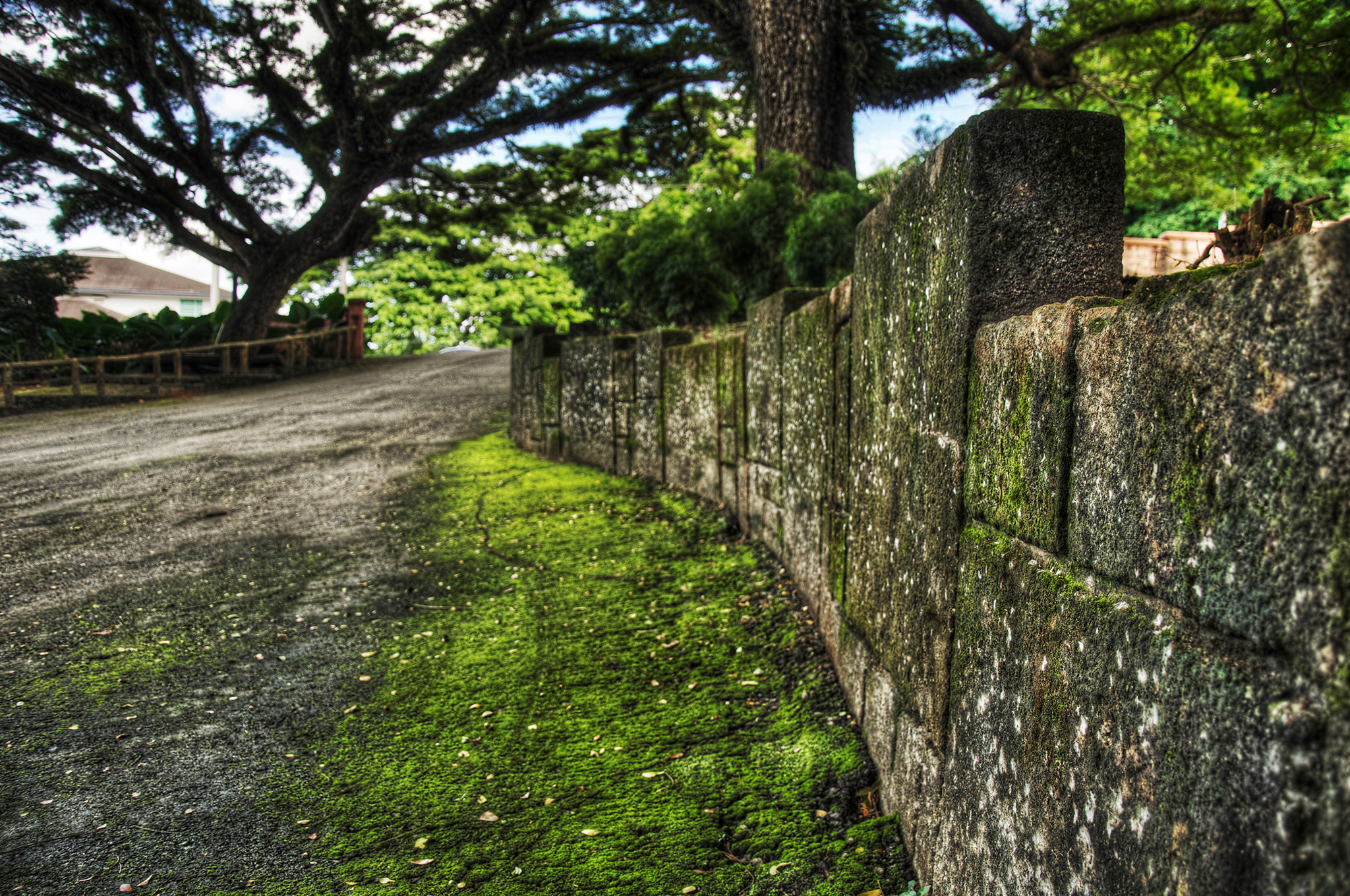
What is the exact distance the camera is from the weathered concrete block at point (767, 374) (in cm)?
390

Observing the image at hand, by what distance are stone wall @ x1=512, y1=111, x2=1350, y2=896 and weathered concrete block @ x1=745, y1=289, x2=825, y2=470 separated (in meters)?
1.10

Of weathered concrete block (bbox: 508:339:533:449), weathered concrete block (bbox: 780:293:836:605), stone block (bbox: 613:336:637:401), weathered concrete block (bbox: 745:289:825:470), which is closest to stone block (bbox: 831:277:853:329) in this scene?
weathered concrete block (bbox: 780:293:836:605)

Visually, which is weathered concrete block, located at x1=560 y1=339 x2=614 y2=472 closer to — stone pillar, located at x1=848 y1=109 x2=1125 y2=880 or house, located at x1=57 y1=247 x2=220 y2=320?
stone pillar, located at x1=848 y1=109 x2=1125 y2=880

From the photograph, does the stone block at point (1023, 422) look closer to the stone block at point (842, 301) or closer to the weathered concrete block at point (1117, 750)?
the weathered concrete block at point (1117, 750)

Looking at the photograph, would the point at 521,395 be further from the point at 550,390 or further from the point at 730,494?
the point at 730,494

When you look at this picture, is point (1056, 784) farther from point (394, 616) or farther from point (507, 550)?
point (507, 550)

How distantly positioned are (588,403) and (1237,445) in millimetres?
6542

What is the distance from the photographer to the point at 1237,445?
2.90 ft

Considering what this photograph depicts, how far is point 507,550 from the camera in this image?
482cm

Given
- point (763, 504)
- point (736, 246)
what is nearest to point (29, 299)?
point (736, 246)

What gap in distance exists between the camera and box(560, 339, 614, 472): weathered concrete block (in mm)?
6965

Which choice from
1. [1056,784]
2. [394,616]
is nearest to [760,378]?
[394,616]

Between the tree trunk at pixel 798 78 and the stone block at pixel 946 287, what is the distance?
19.3 ft

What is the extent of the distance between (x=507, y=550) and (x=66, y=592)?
2.22 metres
